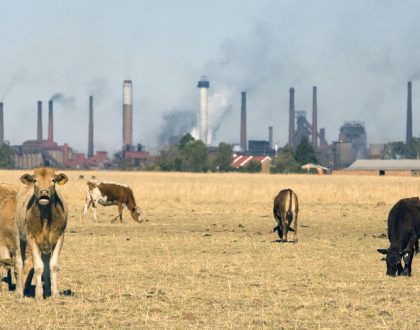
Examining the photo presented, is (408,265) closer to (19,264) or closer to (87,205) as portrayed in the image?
(19,264)

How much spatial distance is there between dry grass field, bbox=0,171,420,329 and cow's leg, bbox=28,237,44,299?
0.68 ft

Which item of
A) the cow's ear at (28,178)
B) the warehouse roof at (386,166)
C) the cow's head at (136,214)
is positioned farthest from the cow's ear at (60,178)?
the warehouse roof at (386,166)

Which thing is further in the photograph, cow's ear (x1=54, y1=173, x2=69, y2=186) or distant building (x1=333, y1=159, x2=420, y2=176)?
distant building (x1=333, y1=159, x2=420, y2=176)

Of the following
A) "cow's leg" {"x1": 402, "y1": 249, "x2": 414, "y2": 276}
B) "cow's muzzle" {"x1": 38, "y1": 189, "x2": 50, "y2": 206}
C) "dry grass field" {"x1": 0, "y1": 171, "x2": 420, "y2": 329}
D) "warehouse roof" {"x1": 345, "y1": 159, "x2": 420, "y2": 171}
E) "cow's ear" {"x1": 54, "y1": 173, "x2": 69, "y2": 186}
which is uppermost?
"cow's ear" {"x1": 54, "y1": 173, "x2": 69, "y2": 186}

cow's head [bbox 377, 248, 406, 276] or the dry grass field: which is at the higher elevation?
cow's head [bbox 377, 248, 406, 276]

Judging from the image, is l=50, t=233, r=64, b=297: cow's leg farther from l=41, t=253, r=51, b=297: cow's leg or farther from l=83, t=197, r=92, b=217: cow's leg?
l=83, t=197, r=92, b=217: cow's leg

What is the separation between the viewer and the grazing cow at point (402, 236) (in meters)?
21.2

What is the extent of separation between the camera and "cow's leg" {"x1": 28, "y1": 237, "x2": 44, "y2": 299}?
55.5ft

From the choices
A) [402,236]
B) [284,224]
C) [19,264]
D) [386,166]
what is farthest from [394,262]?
A: [386,166]

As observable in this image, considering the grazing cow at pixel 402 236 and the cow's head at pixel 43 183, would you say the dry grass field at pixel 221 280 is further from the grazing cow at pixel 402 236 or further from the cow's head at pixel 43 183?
the cow's head at pixel 43 183

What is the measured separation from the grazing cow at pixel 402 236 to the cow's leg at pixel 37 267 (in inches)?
308

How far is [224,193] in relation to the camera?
64750mm

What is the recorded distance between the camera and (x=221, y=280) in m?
20.2

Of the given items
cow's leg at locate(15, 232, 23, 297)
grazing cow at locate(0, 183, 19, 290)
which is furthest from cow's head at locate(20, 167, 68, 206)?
grazing cow at locate(0, 183, 19, 290)
